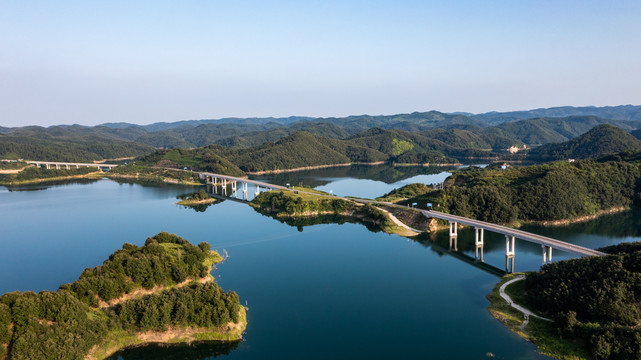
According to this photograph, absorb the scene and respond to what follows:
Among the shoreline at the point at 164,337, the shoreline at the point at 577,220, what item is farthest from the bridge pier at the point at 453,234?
the shoreline at the point at 164,337

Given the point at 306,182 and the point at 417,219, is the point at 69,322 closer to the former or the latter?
the point at 417,219

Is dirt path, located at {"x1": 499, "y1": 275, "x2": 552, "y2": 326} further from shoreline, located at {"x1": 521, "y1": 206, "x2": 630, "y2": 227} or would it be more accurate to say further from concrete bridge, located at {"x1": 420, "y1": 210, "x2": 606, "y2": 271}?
shoreline, located at {"x1": 521, "y1": 206, "x2": 630, "y2": 227}

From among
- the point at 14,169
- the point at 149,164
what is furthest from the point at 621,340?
the point at 14,169

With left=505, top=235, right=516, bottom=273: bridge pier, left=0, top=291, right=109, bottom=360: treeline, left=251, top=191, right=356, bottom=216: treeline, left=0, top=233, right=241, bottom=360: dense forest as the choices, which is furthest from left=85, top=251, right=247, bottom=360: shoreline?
left=251, top=191, right=356, bottom=216: treeline

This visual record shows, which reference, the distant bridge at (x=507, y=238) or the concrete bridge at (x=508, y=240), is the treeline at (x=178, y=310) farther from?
the concrete bridge at (x=508, y=240)

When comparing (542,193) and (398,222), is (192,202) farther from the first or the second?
(542,193)

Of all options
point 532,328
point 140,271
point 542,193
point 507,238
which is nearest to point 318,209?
point 507,238

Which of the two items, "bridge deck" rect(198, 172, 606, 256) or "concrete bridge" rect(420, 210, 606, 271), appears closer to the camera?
"bridge deck" rect(198, 172, 606, 256)
